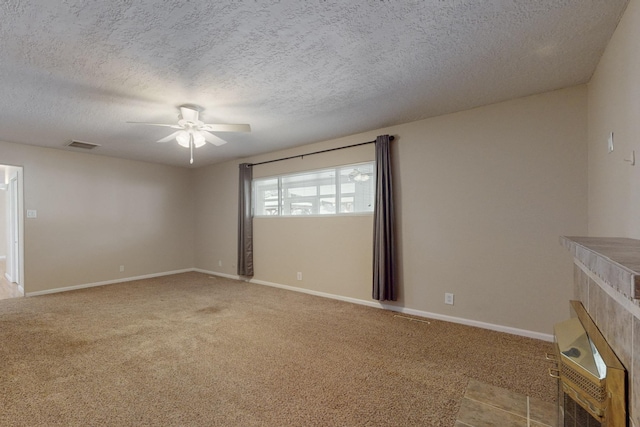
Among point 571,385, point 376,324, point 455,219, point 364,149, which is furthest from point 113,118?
point 571,385

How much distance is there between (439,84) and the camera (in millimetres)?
2707

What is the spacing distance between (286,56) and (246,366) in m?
2.47

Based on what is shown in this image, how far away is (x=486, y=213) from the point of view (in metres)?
3.23

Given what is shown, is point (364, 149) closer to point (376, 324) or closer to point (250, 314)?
point (376, 324)

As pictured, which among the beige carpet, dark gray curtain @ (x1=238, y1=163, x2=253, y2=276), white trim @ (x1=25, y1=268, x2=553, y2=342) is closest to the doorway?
white trim @ (x1=25, y1=268, x2=553, y2=342)

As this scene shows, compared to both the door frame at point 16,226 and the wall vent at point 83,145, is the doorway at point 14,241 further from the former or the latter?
the wall vent at point 83,145

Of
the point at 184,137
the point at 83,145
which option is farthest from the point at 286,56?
the point at 83,145

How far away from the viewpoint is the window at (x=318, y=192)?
14.1ft

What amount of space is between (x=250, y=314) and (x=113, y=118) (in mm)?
2896

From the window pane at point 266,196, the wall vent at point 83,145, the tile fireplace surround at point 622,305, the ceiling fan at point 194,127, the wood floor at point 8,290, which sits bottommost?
the wood floor at point 8,290

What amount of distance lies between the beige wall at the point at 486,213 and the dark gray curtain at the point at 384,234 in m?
0.14

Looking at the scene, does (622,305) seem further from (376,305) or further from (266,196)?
(266,196)

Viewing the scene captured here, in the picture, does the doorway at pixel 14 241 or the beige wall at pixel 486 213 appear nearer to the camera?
the beige wall at pixel 486 213

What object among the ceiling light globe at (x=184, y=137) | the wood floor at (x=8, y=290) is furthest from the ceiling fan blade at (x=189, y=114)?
the wood floor at (x=8, y=290)
